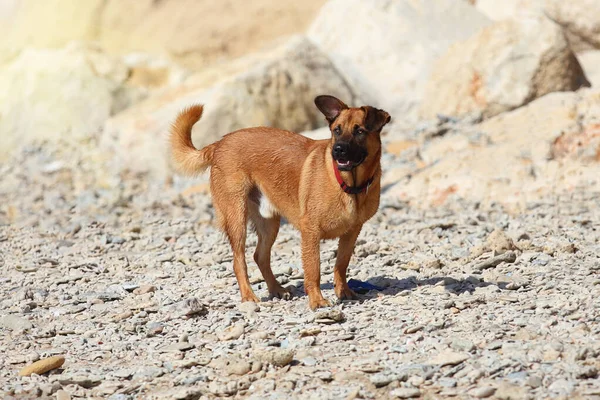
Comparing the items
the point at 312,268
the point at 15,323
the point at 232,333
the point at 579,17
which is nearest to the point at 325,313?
the point at 312,268

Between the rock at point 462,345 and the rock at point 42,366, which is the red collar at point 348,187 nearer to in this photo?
the rock at point 462,345

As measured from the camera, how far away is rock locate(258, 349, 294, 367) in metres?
6.05

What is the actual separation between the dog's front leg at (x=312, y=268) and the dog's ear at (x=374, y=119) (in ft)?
3.21

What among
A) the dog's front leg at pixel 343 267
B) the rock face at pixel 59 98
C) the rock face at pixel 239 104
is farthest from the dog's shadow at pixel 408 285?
the rock face at pixel 59 98

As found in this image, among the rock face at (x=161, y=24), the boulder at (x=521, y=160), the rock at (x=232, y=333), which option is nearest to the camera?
the rock at (x=232, y=333)

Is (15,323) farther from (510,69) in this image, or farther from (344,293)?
(510,69)

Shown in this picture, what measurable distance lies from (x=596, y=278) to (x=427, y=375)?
241 centimetres

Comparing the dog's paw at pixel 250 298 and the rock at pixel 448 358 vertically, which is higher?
the dog's paw at pixel 250 298

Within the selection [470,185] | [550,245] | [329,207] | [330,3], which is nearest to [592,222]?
[550,245]

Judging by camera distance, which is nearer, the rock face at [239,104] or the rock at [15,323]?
the rock at [15,323]

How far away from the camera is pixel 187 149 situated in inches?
335

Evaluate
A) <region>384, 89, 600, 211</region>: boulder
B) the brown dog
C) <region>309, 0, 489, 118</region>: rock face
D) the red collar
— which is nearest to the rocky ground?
Answer: <region>384, 89, 600, 211</region>: boulder

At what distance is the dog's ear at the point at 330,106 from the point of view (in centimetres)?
716

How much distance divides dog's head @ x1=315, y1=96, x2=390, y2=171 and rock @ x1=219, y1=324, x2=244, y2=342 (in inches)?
55.7
